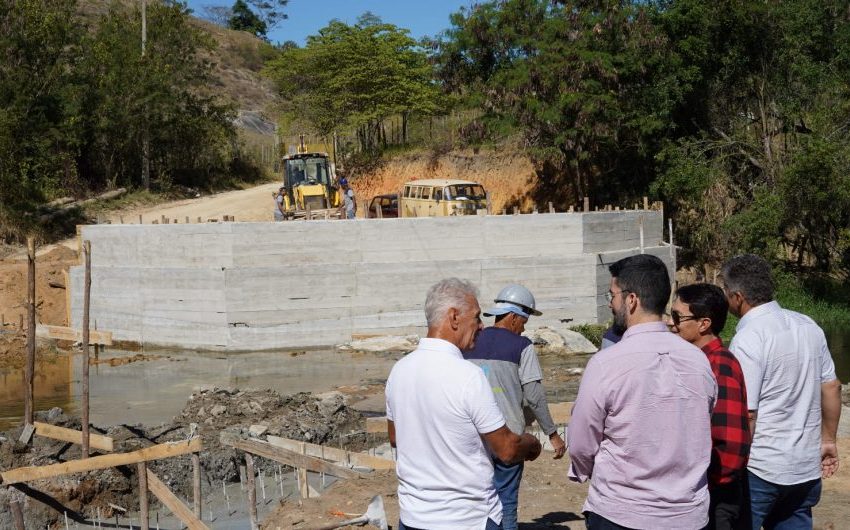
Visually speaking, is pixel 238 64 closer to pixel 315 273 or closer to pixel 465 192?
pixel 465 192

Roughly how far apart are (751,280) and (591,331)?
18.2 meters

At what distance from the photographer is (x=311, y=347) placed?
71.4 ft

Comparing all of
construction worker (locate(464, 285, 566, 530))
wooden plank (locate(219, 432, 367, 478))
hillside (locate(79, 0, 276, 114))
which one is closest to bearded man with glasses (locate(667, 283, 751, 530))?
construction worker (locate(464, 285, 566, 530))

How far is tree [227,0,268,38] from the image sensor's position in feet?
325

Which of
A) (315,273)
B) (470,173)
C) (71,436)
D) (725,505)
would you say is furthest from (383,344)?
(725,505)

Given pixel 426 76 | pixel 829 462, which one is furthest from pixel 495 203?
pixel 829 462

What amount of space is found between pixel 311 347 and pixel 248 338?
1.44 meters

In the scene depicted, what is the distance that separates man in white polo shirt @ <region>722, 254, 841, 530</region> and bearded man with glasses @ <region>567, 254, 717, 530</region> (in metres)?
0.88

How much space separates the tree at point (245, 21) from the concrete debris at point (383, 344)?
8259 cm

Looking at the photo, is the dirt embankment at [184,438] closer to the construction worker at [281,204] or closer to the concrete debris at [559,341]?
the concrete debris at [559,341]

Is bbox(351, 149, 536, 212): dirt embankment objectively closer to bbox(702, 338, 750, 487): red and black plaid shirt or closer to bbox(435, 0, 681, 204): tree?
bbox(435, 0, 681, 204): tree

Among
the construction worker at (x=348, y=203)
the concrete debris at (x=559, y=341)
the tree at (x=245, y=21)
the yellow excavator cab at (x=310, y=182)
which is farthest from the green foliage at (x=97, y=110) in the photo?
the tree at (x=245, y=21)

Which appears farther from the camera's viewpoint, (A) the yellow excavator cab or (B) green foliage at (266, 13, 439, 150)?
(B) green foliage at (266, 13, 439, 150)

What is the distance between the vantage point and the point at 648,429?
3.46m
